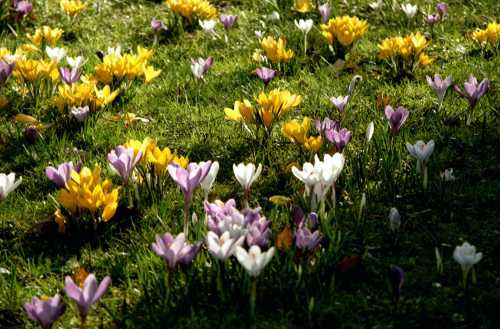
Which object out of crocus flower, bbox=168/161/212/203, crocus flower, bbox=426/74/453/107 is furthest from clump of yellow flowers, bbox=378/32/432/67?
crocus flower, bbox=168/161/212/203

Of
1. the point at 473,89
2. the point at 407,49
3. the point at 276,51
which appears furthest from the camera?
the point at 276,51

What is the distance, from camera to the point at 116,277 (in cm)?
291

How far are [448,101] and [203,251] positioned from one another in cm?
232

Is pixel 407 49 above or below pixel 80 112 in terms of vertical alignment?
above

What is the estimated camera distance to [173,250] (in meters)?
2.46

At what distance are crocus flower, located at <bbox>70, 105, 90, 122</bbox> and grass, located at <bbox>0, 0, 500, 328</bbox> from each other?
0.09 meters

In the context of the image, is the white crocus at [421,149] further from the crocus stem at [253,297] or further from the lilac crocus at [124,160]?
the lilac crocus at [124,160]

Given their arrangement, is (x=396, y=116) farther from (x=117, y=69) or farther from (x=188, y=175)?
(x=117, y=69)

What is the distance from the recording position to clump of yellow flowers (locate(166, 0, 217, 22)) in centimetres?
605

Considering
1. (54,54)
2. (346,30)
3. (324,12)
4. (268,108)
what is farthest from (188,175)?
(324,12)

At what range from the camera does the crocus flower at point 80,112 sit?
4.02m


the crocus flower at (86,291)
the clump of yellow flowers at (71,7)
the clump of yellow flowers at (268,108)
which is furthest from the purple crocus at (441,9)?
the crocus flower at (86,291)

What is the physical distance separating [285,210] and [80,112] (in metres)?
1.51

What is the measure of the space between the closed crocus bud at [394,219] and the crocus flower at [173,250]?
910mm
